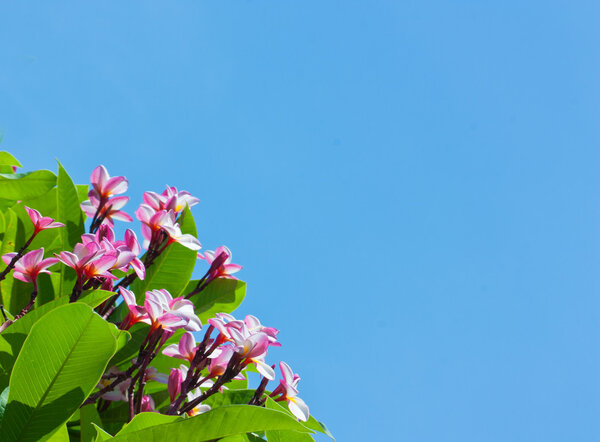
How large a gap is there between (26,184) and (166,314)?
86 centimetres

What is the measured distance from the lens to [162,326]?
1.19 meters

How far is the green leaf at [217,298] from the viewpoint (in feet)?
5.60

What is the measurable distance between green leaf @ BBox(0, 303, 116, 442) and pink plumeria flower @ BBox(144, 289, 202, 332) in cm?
21

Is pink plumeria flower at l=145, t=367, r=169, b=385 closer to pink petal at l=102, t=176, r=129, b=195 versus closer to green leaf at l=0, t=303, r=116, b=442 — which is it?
green leaf at l=0, t=303, r=116, b=442

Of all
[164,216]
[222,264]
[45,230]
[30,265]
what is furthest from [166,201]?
[45,230]

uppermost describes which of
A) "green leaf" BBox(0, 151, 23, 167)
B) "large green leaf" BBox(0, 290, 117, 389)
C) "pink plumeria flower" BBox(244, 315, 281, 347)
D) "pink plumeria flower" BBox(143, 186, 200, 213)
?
"green leaf" BBox(0, 151, 23, 167)

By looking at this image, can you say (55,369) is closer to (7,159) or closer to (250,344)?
(250,344)

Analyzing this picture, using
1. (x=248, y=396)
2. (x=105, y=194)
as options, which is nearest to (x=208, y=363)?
(x=248, y=396)

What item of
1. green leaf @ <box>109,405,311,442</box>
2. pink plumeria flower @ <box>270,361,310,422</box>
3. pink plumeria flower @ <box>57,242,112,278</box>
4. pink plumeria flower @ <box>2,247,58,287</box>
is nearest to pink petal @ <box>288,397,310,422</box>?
pink plumeria flower @ <box>270,361,310,422</box>

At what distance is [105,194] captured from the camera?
161 cm

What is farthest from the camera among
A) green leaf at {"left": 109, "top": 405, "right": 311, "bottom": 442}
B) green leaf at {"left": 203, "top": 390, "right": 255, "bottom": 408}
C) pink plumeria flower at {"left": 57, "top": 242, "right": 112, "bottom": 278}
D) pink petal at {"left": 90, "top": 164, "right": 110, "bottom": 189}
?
pink petal at {"left": 90, "top": 164, "right": 110, "bottom": 189}

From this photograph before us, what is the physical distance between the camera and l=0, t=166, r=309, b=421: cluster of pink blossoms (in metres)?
1.20

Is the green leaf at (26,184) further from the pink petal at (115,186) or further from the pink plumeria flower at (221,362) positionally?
the pink plumeria flower at (221,362)

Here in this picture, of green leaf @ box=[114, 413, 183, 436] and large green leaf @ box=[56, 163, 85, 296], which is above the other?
large green leaf @ box=[56, 163, 85, 296]
